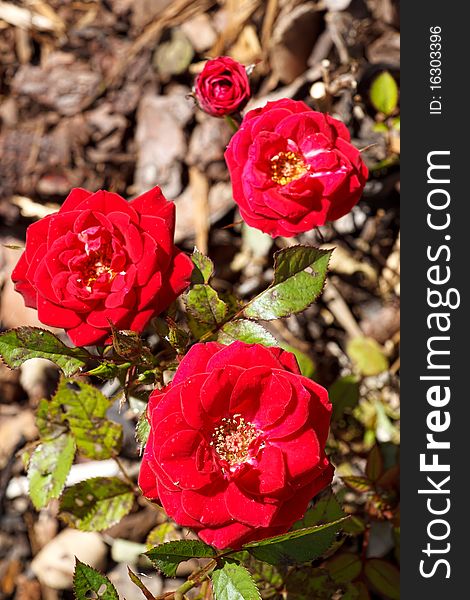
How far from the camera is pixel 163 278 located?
1.38 m

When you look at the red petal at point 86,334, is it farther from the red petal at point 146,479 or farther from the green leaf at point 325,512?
the green leaf at point 325,512

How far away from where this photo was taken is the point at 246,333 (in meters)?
1.47

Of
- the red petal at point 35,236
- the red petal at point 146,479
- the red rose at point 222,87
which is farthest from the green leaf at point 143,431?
the red rose at point 222,87

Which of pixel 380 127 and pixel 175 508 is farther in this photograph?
pixel 380 127

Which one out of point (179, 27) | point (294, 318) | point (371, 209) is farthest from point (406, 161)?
point (179, 27)

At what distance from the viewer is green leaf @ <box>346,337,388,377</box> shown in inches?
94.7

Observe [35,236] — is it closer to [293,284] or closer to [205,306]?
[205,306]

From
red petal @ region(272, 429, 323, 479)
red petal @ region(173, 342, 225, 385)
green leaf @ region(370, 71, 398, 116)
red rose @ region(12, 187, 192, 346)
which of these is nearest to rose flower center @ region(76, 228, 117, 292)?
red rose @ region(12, 187, 192, 346)

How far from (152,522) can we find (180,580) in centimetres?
22

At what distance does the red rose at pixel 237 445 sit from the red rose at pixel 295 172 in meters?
0.40

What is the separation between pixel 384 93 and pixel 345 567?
1.50 metres

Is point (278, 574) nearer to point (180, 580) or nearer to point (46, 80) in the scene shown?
point (180, 580)

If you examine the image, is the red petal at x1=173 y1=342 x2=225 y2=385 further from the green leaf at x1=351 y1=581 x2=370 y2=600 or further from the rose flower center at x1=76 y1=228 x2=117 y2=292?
the green leaf at x1=351 y1=581 x2=370 y2=600

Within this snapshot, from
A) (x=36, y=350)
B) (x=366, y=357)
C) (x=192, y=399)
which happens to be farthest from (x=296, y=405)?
(x=366, y=357)
